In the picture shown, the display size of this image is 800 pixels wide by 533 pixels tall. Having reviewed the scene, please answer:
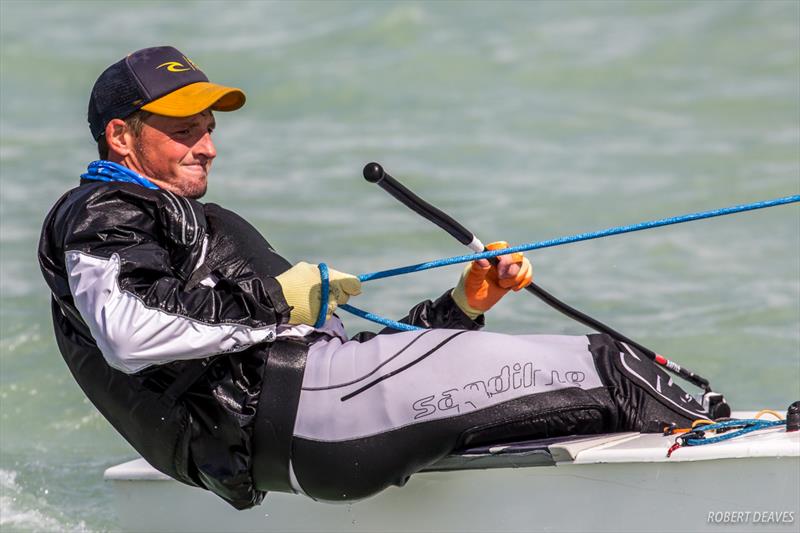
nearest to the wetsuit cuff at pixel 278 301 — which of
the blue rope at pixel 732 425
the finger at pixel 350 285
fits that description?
the finger at pixel 350 285

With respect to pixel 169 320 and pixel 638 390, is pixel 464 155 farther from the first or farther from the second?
pixel 169 320

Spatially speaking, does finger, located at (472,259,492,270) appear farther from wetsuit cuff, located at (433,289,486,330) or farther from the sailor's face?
the sailor's face

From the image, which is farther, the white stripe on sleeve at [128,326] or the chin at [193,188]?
the chin at [193,188]

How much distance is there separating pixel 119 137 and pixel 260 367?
0.65m

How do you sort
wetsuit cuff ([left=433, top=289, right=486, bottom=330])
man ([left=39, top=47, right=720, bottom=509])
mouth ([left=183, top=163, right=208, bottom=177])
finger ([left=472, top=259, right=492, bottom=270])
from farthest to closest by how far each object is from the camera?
wetsuit cuff ([left=433, top=289, right=486, bottom=330]) < finger ([left=472, top=259, right=492, bottom=270]) < mouth ([left=183, top=163, right=208, bottom=177]) < man ([left=39, top=47, right=720, bottom=509])

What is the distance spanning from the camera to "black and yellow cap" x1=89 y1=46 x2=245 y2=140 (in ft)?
9.05

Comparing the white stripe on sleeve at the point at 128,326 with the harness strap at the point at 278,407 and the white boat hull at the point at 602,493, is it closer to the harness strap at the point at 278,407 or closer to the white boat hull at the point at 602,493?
the harness strap at the point at 278,407

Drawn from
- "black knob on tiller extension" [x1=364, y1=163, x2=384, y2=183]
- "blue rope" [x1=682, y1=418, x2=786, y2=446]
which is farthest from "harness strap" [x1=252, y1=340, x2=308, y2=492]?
"blue rope" [x1=682, y1=418, x2=786, y2=446]

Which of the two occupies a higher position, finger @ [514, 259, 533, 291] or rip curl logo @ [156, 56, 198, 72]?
rip curl logo @ [156, 56, 198, 72]

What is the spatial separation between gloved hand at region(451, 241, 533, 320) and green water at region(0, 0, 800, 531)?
147 centimetres

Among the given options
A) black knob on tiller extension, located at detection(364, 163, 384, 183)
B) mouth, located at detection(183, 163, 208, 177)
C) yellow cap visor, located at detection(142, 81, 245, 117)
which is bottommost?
mouth, located at detection(183, 163, 208, 177)

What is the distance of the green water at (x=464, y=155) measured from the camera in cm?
491

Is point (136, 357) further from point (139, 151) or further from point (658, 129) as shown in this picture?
point (658, 129)

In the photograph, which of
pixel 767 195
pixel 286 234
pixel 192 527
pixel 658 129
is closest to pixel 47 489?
pixel 192 527
